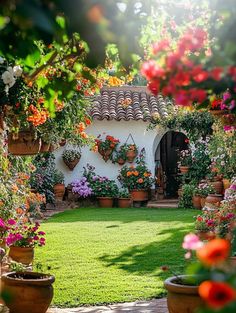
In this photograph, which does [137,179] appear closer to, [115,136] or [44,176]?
[115,136]

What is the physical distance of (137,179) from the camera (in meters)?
17.6

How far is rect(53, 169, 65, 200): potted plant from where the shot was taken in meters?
17.4

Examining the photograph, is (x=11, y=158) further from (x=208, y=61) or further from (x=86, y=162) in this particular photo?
(x=86, y=162)

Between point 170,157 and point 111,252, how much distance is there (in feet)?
34.6

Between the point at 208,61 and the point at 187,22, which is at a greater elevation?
the point at 187,22

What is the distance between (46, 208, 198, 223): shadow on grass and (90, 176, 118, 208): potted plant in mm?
723

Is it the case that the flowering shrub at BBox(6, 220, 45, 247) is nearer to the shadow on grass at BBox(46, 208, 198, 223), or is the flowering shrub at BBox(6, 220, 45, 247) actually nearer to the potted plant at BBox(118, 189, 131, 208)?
the shadow on grass at BBox(46, 208, 198, 223)

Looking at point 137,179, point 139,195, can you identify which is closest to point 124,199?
point 139,195

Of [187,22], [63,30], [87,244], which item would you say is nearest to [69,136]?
[87,244]

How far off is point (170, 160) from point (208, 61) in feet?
59.7

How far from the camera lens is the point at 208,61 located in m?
2.21

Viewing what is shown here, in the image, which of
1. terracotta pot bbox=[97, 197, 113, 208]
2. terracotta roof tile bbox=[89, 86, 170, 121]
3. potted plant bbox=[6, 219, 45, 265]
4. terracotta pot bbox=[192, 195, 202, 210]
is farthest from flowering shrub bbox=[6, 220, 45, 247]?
terracotta roof tile bbox=[89, 86, 170, 121]

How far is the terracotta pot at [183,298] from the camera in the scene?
5066 millimetres

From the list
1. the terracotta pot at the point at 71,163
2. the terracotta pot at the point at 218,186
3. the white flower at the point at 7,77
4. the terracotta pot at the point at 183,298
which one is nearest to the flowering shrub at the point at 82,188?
the terracotta pot at the point at 71,163
